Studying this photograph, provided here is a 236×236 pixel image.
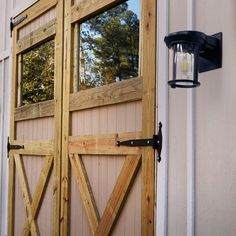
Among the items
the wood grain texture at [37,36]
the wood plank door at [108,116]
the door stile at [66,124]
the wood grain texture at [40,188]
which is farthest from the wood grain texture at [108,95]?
the wood grain texture at [37,36]

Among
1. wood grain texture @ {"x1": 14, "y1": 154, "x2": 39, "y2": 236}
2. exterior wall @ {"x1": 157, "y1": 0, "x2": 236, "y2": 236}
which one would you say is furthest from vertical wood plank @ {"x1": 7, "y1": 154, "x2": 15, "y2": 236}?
exterior wall @ {"x1": 157, "y1": 0, "x2": 236, "y2": 236}

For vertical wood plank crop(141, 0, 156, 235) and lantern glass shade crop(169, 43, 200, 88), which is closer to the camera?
lantern glass shade crop(169, 43, 200, 88)

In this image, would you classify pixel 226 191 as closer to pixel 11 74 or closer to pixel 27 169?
pixel 27 169

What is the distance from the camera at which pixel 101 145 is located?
9.24ft

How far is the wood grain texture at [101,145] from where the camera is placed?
256cm

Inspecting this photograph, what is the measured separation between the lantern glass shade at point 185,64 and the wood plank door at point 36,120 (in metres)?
1.67

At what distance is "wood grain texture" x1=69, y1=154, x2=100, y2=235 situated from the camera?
112 inches

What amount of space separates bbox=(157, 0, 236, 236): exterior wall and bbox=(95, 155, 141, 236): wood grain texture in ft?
0.88

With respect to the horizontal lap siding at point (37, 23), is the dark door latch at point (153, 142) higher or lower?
lower

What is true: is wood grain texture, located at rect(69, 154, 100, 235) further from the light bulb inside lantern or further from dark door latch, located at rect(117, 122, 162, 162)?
the light bulb inside lantern

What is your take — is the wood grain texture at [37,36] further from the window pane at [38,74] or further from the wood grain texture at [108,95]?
the wood grain texture at [108,95]

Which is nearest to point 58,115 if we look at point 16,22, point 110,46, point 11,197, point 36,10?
point 110,46

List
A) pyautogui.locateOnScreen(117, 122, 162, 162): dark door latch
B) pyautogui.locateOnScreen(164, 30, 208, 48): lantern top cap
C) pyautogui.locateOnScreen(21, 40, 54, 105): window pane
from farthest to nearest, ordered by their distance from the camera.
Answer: pyautogui.locateOnScreen(21, 40, 54, 105): window pane, pyautogui.locateOnScreen(117, 122, 162, 162): dark door latch, pyautogui.locateOnScreen(164, 30, 208, 48): lantern top cap

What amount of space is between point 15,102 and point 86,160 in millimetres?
1551
